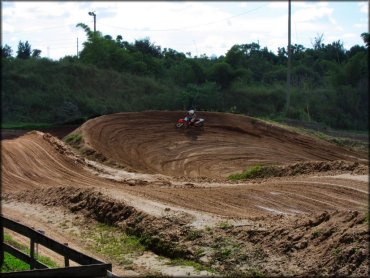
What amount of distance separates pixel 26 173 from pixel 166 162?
7.49 metres

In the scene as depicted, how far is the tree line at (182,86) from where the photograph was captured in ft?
159

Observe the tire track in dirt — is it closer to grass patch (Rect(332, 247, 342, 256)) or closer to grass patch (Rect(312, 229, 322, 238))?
grass patch (Rect(312, 229, 322, 238))

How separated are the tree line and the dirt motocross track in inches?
556

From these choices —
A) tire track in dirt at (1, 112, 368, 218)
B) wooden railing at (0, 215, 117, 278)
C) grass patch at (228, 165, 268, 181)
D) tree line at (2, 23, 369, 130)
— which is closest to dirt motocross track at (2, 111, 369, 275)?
tire track in dirt at (1, 112, 368, 218)

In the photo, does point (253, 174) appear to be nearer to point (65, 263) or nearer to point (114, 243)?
point (114, 243)

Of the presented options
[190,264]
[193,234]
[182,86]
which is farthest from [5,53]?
[182,86]

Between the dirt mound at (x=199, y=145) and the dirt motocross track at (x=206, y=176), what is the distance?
6cm

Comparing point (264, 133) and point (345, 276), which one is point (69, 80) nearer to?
point (264, 133)

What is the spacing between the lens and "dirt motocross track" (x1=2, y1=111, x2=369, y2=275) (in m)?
12.5

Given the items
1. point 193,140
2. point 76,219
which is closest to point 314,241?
point 76,219

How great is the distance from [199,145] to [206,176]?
5.63 m

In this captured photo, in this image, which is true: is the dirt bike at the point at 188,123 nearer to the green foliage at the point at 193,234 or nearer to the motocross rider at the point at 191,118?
the motocross rider at the point at 191,118

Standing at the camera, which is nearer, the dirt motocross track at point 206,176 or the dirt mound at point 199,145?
the dirt motocross track at point 206,176

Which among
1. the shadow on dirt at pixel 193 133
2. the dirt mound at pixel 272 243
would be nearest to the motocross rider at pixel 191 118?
the shadow on dirt at pixel 193 133
